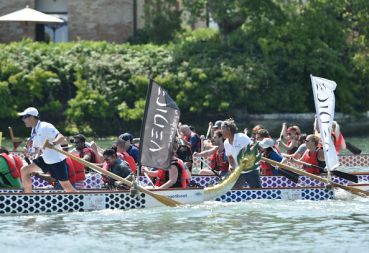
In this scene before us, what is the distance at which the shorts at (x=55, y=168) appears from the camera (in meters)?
19.2

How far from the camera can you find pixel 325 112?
21031 mm

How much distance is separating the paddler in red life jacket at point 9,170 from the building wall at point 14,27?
86.4ft

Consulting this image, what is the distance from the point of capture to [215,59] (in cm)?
4128

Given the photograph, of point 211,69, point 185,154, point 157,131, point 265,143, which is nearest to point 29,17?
point 211,69

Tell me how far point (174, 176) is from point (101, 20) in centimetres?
2711

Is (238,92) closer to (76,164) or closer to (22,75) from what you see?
(22,75)

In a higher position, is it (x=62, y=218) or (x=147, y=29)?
(x=147, y=29)

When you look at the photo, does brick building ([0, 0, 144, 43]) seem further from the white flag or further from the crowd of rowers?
the white flag

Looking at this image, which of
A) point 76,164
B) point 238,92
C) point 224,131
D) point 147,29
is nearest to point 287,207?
point 224,131

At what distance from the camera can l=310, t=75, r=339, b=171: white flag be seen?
20.9 metres

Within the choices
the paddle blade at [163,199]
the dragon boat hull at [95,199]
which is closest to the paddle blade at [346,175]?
the dragon boat hull at [95,199]

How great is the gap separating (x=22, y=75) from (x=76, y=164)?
20593 mm

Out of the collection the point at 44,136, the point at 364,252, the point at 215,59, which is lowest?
the point at 364,252

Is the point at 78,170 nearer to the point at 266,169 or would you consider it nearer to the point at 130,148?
the point at 130,148
